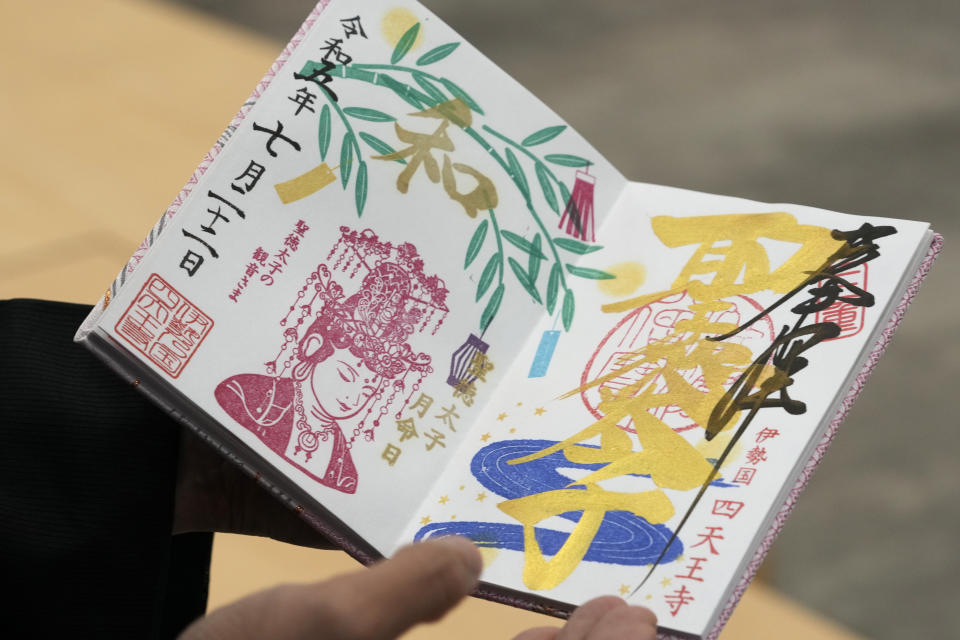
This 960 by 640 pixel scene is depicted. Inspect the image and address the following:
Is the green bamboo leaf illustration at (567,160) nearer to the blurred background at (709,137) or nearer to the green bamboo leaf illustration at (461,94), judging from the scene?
the green bamboo leaf illustration at (461,94)

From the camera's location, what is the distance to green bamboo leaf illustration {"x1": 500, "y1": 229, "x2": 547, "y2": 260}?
1.58 ft

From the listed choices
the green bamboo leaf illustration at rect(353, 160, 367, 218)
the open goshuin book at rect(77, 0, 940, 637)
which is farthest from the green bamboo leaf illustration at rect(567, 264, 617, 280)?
the green bamboo leaf illustration at rect(353, 160, 367, 218)

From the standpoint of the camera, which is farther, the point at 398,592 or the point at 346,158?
the point at 346,158

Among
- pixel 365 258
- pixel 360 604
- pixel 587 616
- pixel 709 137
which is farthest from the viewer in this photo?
pixel 709 137

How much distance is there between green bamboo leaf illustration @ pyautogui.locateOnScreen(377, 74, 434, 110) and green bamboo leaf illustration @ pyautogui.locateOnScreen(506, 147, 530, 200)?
4cm

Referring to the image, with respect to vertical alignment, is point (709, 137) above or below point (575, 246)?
above

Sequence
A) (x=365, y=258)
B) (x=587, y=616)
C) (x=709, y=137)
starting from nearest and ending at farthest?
(x=587, y=616)
(x=365, y=258)
(x=709, y=137)

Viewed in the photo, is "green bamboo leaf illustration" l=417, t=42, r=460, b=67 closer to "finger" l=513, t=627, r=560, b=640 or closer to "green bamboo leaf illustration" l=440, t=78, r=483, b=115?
"green bamboo leaf illustration" l=440, t=78, r=483, b=115

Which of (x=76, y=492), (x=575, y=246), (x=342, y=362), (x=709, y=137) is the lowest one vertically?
(x=76, y=492)

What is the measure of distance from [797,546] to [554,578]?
709 mm

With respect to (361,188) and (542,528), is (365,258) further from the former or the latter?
(542,528)

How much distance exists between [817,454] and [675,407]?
59 mm

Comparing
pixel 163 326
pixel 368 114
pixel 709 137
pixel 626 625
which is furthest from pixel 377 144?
pixel 709 137

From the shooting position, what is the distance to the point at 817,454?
38 centimetres
